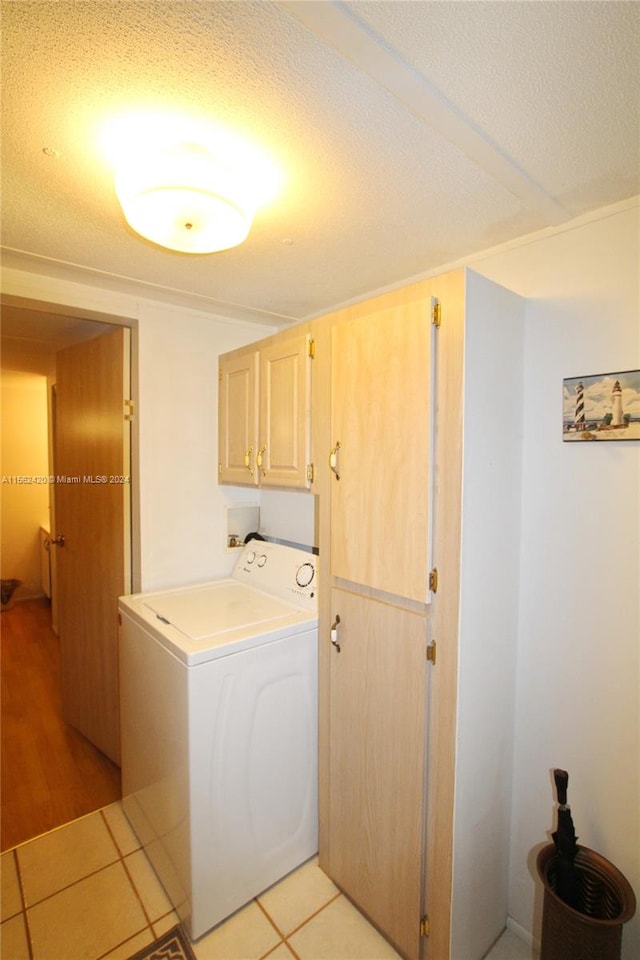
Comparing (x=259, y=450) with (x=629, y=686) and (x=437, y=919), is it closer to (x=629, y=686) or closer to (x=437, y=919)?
(x=629, y=686)

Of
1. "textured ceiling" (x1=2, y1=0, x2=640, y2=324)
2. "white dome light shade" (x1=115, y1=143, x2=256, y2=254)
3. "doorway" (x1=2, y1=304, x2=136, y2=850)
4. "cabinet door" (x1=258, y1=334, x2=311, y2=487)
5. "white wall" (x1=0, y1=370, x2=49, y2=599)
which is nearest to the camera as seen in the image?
"textured ceiling" (x1=2, y1=0, x2=640, y2=324)

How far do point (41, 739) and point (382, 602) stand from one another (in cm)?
234

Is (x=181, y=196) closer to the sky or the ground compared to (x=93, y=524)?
closer to the sky

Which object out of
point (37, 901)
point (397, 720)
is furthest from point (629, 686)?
point (37, 901)

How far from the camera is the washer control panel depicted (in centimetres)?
189

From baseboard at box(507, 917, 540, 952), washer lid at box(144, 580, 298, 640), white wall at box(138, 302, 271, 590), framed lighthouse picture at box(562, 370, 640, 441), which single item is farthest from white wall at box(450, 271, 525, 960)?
white wall at box(138, 302, 271, 590)

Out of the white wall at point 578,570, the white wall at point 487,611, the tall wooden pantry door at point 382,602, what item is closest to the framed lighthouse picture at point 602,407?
the white wall at point 578,570

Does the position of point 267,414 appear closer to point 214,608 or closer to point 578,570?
point 214,608

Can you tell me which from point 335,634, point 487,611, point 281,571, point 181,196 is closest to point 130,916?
point 335,634

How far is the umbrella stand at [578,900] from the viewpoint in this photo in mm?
1112

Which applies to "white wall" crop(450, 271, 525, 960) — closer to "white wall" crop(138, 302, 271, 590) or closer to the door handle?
the door handle

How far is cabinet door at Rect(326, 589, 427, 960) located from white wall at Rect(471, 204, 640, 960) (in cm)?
41

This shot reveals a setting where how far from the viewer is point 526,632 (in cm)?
147

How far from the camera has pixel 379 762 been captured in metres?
1.45
